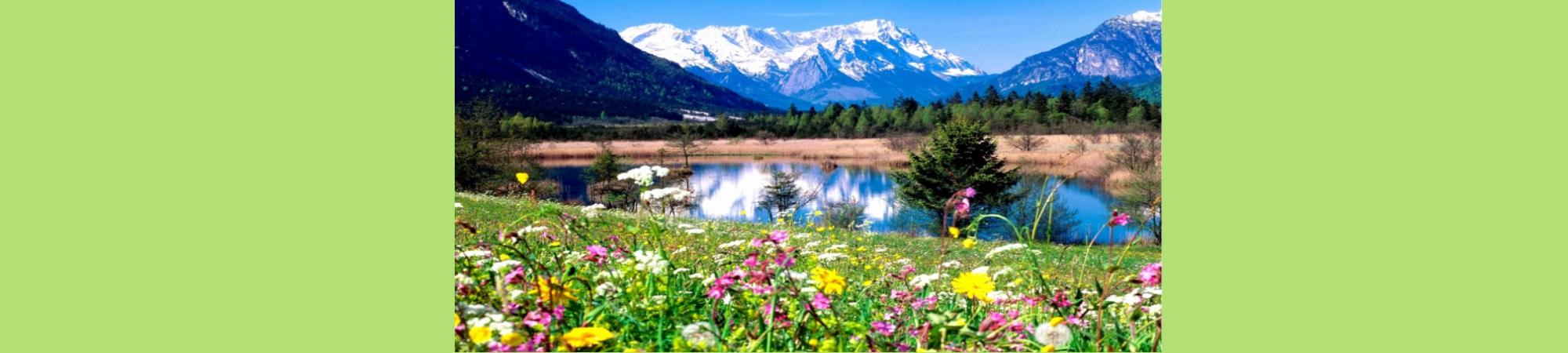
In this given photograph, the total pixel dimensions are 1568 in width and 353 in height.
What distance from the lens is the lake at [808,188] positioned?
8031 mm

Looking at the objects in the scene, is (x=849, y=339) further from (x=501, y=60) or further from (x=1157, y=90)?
(x=501, y=60)

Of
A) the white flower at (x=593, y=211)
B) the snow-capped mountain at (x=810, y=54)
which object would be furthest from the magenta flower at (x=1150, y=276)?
the snow-capped mountain at (x=810, y=54)

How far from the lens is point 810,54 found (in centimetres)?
762

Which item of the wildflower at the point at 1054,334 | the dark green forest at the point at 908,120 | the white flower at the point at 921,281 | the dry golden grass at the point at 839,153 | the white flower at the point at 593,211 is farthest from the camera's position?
the dark green forest at the point at 908,120

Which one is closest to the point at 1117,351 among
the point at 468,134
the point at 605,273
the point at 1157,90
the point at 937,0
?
the point at 605,273

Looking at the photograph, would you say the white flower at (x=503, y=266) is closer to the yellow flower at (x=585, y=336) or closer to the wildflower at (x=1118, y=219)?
the yellow flower at (x=585, y=336)

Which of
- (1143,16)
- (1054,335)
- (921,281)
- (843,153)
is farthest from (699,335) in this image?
(843,153)

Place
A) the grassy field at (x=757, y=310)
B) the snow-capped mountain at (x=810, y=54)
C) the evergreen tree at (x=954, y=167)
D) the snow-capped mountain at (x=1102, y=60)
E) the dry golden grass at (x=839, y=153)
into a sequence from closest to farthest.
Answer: the grassy field at (x=757, y=310)
the snow-capped mountain at (x=1102, y=60)
the snow-capped mountain at (x=810, y=54)
the dry golden grass at (x=839, y=153)
the evergreen tree at (x=954, y=167)

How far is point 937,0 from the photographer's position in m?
6.80

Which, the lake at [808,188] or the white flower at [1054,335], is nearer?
the white flower at [1054,335]

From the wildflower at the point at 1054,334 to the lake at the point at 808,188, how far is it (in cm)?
414

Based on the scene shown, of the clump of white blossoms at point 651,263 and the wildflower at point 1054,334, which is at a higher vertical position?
the clump of white blossoms at point 651,263

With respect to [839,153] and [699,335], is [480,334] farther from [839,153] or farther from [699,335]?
[839,153]

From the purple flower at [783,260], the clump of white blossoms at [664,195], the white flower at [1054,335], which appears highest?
the clump of white blossoms at [664,195]
